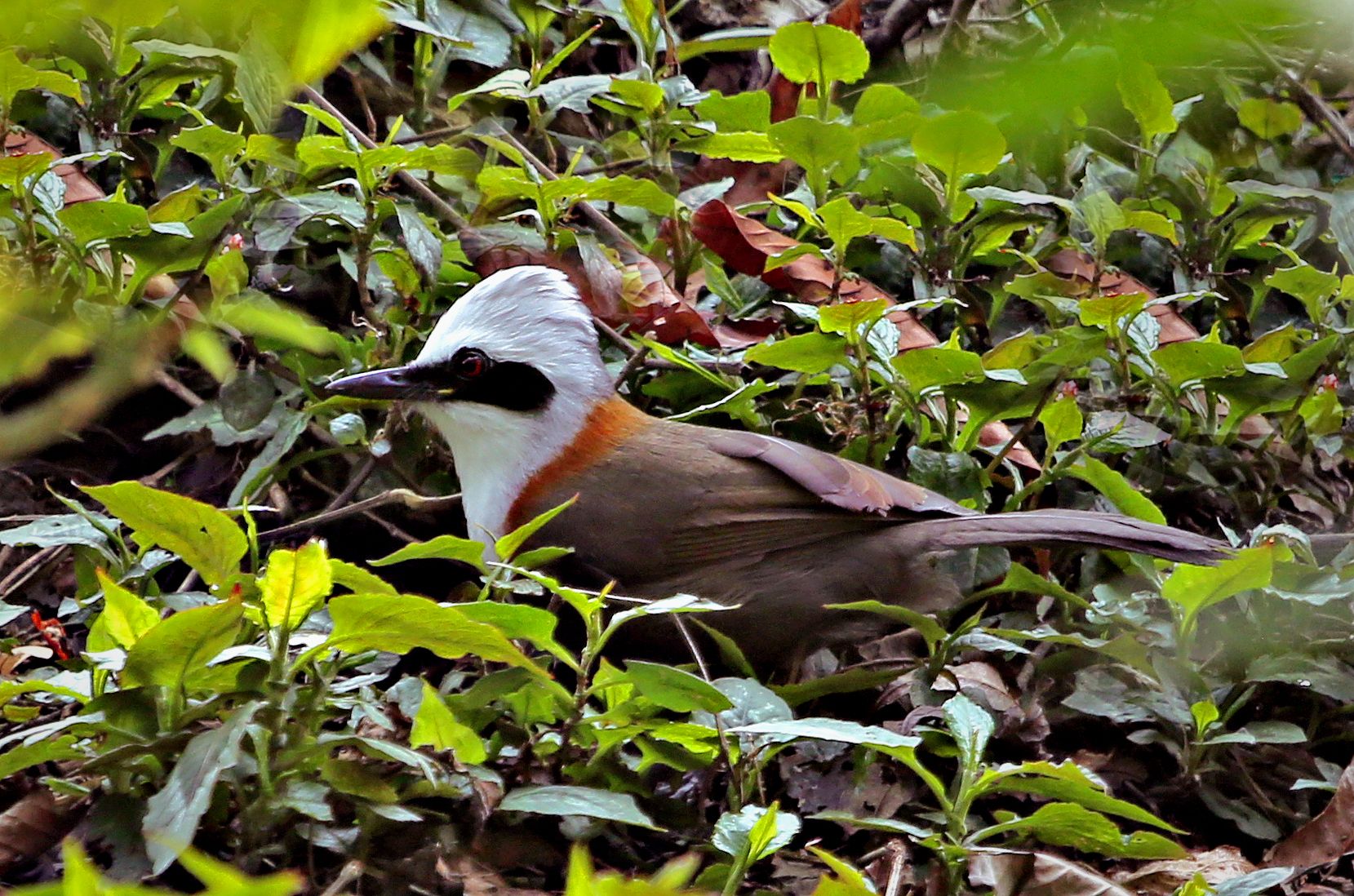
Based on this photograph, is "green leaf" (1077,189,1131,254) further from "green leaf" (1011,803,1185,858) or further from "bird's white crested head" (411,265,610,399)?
"green leaf" (1011,803,1185,858)

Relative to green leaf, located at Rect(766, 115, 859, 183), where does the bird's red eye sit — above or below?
below

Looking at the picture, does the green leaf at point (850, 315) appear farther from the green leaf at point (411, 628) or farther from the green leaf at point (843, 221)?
the green leaf at point (411, 628)

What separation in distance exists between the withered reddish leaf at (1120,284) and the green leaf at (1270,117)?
919mm

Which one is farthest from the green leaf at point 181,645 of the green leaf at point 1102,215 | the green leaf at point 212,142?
the green leaf at point 1102,215

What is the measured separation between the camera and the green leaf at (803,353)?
12.7ft

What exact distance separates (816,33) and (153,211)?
2.08 m

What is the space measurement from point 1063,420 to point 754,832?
1.94m

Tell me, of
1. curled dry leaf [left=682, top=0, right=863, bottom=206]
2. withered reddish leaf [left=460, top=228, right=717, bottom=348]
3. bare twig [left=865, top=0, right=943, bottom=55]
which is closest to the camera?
withered reddish leaf [left=460, top=228, right=717, bottom=348]

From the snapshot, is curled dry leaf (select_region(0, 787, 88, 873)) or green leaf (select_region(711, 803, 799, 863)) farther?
curled dry leaf (select_region(0, 787, 88, 873))

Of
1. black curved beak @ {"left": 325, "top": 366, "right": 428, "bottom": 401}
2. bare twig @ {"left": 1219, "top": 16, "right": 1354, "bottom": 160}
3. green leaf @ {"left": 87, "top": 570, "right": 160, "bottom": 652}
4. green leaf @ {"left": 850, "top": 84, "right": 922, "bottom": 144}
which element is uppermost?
bare twig @ {"left": 1219, "top": 16, "right": 1354, "bottom": 160}

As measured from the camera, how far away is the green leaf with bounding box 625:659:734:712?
2611 millimetres

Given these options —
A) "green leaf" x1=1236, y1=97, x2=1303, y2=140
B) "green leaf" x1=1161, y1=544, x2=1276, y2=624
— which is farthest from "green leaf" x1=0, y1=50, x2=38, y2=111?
"green leaf" x1=1236, y1=97, x2=1303, y2=140

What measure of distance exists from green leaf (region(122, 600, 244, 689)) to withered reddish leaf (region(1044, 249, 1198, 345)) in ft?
10.8

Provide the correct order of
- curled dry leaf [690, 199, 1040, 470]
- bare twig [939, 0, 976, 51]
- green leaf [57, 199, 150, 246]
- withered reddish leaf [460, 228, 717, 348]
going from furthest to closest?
bare twig [939, 0, 976, 51] → curled dry leaf [690, 199, 1040, 470] → withered reddish leaf [460, 228, 717, 348] → green leaf [57, 199, 150, 246]
